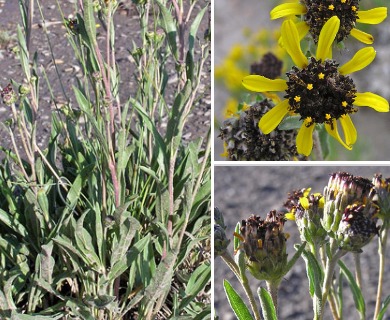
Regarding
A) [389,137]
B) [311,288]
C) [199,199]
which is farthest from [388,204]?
[389,137]

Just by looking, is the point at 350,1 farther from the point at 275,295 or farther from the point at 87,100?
the point at 87,100

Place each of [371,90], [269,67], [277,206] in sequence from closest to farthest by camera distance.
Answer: [269,67]
[277,206]
[371,90]

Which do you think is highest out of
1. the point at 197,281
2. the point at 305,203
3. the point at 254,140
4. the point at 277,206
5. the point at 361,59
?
the point at 361,59

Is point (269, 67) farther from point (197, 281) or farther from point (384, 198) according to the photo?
point (384, 198)

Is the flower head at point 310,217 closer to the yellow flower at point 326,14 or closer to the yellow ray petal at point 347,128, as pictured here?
the yellow ray petal at point 347,128

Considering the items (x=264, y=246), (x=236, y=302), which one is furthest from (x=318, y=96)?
(x=236, y=302)

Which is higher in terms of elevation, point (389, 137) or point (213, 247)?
A: point (389, 137)
